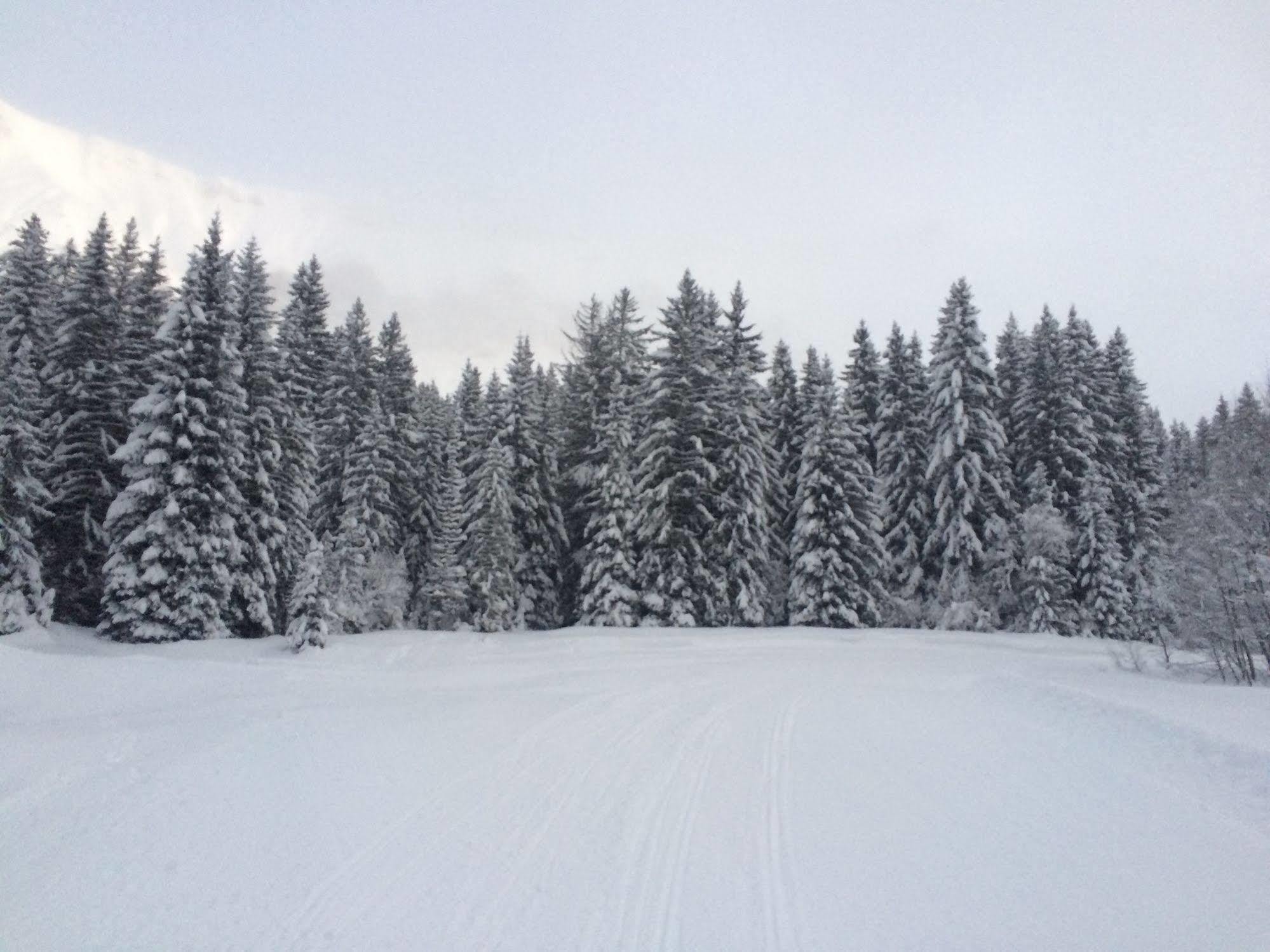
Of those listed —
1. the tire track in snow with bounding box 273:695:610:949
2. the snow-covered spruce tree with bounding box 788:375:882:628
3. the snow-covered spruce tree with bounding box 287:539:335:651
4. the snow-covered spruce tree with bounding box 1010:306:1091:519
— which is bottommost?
the tire track in snow with bounding box 273:695:610:949

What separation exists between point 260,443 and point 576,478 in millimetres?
14824

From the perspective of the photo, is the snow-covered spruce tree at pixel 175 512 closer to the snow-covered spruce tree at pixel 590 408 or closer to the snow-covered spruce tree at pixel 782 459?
the snow-covered spruce tree at pixel 590 408

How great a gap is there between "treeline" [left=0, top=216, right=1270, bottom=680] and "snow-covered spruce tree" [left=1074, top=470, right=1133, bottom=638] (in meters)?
0.16

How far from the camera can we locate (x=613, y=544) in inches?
1331

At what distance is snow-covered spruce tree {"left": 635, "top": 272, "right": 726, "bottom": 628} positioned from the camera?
109 feet

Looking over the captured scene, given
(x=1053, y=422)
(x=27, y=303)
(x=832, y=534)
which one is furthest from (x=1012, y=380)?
(x=27, y=303)

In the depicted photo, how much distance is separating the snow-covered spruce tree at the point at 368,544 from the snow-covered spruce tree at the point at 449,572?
5.19 ft

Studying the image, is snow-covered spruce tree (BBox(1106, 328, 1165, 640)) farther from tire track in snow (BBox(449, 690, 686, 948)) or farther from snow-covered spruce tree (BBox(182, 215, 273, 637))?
snow-covered spruce tree (BBox(182, 215, 273, 637))

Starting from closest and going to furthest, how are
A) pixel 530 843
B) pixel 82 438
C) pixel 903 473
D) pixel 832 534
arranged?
1. pixel 530 843
2. pixel 82 438
3. pixel 832 534
4. pixel 903 473

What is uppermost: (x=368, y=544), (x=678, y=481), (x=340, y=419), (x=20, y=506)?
(x=340, y=419)

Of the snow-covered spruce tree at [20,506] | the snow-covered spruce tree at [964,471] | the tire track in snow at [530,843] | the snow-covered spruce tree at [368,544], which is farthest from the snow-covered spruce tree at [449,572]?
the tire track in snow at [530,843]

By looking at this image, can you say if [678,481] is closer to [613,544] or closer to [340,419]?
[613,544]

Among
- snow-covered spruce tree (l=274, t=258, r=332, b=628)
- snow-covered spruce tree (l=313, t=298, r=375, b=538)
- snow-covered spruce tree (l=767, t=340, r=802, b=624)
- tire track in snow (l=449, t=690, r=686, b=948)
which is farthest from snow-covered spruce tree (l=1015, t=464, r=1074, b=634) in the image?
snow-covered spruce tree (l=313, t=298, r=375, b=538)

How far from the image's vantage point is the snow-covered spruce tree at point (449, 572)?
35031 millimetres
